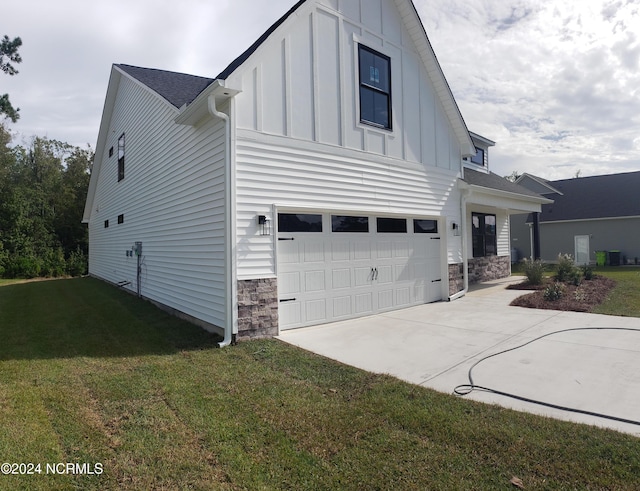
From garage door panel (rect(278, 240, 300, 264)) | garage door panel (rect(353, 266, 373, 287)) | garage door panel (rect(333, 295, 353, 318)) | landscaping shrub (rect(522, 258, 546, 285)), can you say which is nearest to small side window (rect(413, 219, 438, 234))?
garage door panel (rect(353, 266, 373, 287))

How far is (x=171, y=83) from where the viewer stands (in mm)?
10875

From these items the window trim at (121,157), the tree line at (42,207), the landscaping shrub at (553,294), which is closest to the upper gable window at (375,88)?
the landscaping shrub at (553,294)

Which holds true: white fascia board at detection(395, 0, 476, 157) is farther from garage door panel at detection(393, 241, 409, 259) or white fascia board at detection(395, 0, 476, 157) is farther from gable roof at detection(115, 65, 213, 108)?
gable roof at detection(115, 65, 213, 108)

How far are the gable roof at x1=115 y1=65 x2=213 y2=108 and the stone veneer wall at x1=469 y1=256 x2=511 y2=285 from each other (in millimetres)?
10423

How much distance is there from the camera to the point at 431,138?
1022cm

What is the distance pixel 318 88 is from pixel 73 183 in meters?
30.5

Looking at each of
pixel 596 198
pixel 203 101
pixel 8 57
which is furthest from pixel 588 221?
pixel 8 57

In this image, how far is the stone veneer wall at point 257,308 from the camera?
6.46 m

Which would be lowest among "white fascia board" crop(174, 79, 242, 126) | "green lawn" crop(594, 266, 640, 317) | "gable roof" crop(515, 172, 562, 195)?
"green lawn" crop(594, 266, 640, 317)

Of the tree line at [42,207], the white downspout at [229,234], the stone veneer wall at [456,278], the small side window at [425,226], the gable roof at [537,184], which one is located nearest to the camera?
the white downspout at [229,234]

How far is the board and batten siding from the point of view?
691cm

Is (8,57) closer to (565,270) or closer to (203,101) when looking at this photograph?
(203,101)

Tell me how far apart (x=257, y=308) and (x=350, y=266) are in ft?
7.86

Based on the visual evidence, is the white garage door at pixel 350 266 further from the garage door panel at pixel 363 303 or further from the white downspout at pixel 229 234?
the white downspout at pixel 229 234
